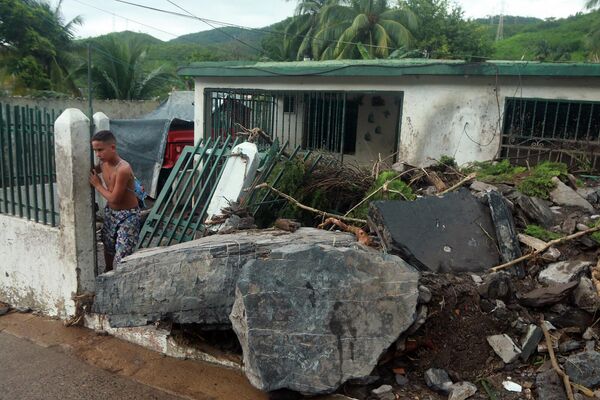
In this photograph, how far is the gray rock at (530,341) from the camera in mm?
3117

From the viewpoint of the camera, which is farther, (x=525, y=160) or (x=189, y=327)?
(x=525, y=160)

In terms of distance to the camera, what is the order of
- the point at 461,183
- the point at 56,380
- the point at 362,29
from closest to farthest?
the point at 56,380 < the point at 461,183 < the point at 362,29

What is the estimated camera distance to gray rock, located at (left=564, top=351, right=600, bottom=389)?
2.87m

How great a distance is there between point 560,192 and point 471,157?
7.11 feet

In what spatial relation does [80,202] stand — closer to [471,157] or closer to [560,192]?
[560,192]

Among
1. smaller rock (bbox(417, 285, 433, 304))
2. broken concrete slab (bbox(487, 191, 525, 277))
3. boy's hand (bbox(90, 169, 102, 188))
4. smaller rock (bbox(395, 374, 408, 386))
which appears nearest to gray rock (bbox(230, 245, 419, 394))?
smaller rock (bbox(417, 285, 433, 304))

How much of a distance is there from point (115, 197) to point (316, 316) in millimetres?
2185

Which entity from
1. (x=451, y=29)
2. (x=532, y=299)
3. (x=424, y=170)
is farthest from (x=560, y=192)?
(x=451, y=29)

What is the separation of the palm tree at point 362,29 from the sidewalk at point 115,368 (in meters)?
18.8

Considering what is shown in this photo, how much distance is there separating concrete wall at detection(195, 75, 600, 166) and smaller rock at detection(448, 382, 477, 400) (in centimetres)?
380

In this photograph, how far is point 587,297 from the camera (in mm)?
3350

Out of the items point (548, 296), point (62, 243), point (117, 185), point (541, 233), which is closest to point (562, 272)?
point (548, 296)

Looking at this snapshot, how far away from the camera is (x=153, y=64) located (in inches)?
1481

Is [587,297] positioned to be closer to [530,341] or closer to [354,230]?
[530,341]
